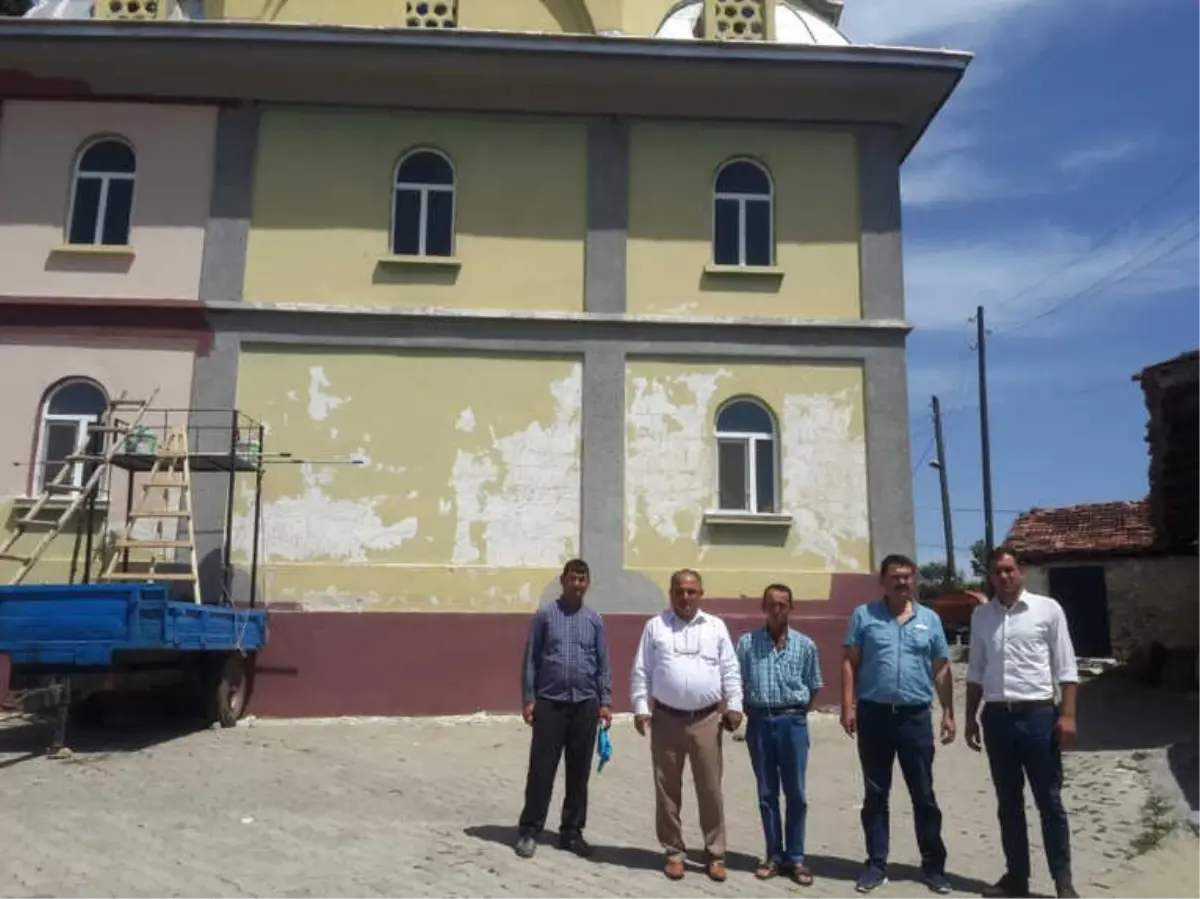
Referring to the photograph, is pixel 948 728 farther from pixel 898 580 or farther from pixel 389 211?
pixel 389 211

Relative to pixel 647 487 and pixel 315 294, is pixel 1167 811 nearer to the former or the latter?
pixel 647 487

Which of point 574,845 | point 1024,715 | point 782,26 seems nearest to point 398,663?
point 574,845

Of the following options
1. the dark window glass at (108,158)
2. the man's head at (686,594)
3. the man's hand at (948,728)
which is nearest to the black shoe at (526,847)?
the man's head at (686,594)

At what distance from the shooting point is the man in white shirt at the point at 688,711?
6.37m

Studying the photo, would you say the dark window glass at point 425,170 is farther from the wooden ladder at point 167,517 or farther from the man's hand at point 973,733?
the man's hand at point 973,733

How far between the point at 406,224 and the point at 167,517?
4606 mm

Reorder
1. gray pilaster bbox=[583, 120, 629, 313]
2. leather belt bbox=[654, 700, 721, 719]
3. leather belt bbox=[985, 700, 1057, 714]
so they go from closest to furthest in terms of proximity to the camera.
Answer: leather belt bbox=[985, 700, 1057, 714]
leather belt bbox=[654, 700, 721, 719]
gray pilaster bbox=[583, 120, 629, 313]

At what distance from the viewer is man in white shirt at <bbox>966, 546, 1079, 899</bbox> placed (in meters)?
5.99

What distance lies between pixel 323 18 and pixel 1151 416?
11983 mm

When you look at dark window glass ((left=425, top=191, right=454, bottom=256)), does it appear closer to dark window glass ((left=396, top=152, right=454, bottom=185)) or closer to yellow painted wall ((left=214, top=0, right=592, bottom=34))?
dark window glass ((left=396, top=152, right=454, bottom=185))

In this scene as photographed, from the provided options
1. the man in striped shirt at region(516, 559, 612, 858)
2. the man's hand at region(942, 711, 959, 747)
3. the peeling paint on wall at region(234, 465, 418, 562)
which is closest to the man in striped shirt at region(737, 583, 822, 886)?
the man's hand at region(942, 711, 959, 747)

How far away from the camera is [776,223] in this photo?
13672 mm

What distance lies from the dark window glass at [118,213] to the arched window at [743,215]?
7211 mm

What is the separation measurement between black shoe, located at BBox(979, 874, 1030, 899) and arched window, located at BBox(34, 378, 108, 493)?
10781 mm
